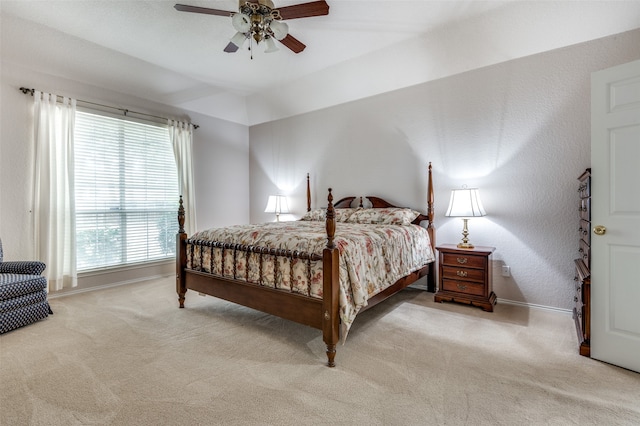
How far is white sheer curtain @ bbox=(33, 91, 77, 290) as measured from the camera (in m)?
3.45

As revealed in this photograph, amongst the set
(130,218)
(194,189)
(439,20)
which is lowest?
(130,218)

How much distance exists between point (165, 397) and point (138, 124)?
13.1 ft

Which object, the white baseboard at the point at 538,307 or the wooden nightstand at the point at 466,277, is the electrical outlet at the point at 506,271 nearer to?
the wooden nightstand at the point at 466,277

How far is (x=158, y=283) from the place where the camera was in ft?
14.1

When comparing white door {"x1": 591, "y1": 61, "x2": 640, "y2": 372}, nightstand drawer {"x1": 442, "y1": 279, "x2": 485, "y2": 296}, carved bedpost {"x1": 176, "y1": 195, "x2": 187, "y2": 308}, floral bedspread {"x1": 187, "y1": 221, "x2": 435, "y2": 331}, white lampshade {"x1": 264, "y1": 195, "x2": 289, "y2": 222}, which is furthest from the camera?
white lampshade {"x1": 264, "y1": 195, "x2": 289, "y2": 222}

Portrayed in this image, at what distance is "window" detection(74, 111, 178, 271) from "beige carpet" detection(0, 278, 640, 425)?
133 cm

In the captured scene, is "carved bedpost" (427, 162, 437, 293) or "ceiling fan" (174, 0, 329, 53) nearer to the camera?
"ceiling fan" (174, 0, 329, 53)

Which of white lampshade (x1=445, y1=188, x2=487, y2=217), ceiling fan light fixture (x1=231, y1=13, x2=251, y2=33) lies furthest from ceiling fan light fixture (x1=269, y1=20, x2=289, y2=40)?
white lampshade (x1=445, y1=188, x2=487, y2=217)

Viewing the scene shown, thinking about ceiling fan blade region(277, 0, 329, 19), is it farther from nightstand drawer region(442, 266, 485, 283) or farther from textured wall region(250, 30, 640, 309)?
nightstand drawer region(442, 266, 485, 283)

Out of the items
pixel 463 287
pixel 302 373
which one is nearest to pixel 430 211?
pixel 463 287

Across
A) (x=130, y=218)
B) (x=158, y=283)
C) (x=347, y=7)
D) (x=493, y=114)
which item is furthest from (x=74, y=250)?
(x=493, y=114)

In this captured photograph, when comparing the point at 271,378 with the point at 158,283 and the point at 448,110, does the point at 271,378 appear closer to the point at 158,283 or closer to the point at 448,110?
the point at 158,283

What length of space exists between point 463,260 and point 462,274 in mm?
154

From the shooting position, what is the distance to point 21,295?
8.85 ft
